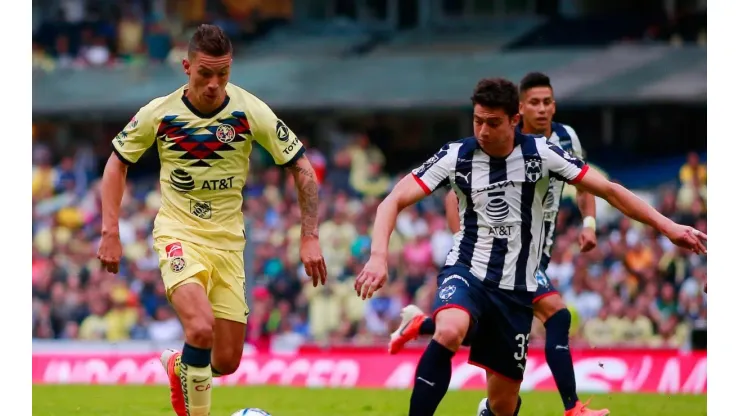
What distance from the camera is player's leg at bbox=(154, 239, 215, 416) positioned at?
8172 mm

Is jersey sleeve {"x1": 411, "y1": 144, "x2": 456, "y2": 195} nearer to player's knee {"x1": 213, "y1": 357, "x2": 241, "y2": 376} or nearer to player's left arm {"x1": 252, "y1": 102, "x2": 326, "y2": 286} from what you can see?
player's left arm {"x1": 252, "y1": 102, "x2": 326, "y2": 286}

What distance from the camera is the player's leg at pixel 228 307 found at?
8.70 m

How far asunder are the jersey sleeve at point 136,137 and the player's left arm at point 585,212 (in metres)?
3.32

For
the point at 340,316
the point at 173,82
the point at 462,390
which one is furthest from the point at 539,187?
the point at 173,82

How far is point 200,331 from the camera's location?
8.12 meters

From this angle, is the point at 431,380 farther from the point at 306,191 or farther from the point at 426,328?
the point at 306,191

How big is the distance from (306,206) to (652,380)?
23.6 ft

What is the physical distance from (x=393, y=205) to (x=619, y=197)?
54.3 inches

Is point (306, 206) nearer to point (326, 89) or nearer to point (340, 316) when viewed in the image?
point (340, 316)

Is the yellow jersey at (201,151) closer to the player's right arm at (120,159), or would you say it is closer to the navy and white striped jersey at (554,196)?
the player's right arm at (120,159)

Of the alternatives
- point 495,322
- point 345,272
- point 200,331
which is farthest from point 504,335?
point 345,272

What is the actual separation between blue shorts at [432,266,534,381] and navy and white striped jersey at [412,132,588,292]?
0.07 meters

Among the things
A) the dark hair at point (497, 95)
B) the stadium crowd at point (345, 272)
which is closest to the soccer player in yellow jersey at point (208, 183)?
the dark hair at point (497, 95)

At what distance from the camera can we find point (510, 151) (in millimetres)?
8391
